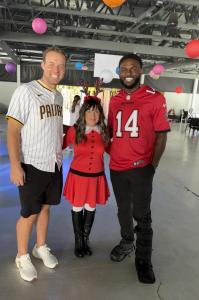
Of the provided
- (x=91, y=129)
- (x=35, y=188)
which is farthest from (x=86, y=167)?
(x=35, y=188)

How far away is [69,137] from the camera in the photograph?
2061 mm

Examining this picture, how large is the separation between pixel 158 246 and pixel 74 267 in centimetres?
79

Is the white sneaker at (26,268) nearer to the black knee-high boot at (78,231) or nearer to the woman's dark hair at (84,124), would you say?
the black knee-high boot at (78,231)

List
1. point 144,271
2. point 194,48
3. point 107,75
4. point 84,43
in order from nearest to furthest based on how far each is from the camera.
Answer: point 144,271, point 194,48, point 107,75, point 84,43

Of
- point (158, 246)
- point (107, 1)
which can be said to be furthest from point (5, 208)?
point (107, 1)

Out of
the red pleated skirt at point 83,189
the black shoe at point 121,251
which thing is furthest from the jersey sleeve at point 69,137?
the black shoe at point 121,251

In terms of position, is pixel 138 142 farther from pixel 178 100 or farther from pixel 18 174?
pixel 178 100

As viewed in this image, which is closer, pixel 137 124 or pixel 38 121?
pixel 38 121

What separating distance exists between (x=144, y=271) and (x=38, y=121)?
126 cm

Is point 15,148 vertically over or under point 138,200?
over

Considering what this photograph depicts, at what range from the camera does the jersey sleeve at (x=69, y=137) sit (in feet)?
6.68

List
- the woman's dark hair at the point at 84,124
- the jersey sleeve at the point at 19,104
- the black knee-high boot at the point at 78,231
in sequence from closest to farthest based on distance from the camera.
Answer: the jersey sleeve at the point at 19,104 < the woman's dark hair at the point at 84,124 < the black knee-high boot at the point at 78,231

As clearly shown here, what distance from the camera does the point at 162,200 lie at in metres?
3.56

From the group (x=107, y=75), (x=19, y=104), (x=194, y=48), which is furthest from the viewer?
(x=107, y=75)
